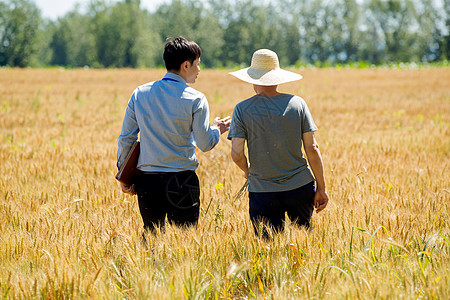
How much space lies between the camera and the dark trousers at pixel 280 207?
3166 mm

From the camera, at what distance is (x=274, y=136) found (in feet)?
10.2

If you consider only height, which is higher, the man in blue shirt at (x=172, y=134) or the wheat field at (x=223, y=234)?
the man in blue shirt at (x=172, y=134)

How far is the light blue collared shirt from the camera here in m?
3.11

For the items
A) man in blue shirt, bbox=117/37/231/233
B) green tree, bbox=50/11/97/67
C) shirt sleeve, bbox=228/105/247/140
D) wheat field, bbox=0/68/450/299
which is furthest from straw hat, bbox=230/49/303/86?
green tree, bbox=50/11/97/67

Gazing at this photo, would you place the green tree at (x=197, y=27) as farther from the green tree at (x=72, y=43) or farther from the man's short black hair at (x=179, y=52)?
the man's short black hair at (x=179, y=52)

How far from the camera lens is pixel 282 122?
10.0ft

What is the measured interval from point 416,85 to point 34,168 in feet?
69.5

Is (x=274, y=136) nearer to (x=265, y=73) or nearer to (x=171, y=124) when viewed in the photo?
(x=265, y=73)

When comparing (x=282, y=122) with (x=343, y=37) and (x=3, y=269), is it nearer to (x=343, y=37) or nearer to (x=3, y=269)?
(x=3, y=269)

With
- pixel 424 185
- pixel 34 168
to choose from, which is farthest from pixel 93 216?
pixel 424 185

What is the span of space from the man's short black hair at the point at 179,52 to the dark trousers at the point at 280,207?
1.02m

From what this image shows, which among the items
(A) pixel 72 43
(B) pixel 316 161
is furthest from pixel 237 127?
(A) pixel 72 43

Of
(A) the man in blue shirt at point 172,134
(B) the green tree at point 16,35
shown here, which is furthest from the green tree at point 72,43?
(A) the man in blue shirt at point 172,134

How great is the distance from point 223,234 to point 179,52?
4.19 ft
